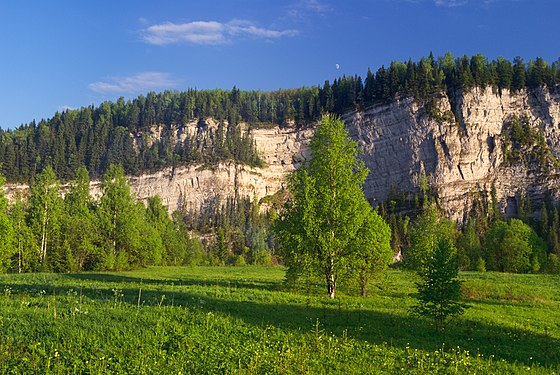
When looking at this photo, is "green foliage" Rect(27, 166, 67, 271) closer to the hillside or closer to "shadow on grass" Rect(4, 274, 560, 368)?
"shadow on grass" Rect(4, 274, 560, 368)

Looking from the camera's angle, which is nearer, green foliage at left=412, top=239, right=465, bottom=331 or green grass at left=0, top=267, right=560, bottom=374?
green grass at left=0, top=267, right=560, bottom=374

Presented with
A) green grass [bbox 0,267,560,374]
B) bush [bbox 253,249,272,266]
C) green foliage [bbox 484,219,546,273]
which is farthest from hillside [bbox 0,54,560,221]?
green grass [bbox 0,267,560,374]

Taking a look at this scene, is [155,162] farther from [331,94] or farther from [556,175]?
[556,175]

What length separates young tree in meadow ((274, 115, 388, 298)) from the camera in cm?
2625

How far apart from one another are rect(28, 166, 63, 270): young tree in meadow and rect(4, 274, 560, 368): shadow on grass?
38444mm

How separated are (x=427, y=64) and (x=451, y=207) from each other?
62.8 m

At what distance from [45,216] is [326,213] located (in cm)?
4286

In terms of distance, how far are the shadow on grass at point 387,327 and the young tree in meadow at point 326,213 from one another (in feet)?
15.2

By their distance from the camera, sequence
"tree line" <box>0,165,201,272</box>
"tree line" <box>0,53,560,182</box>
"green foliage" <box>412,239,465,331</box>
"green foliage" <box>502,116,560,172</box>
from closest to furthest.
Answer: "green foliage" <box>412,239,465,331</box> → "tree line" <box>0,165,201,272</box> → "green foliage" <box>502,116,560,172</box> → "tree line" <box>0,53,560,182</box>

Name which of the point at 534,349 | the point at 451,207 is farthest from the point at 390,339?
the point at 451,207

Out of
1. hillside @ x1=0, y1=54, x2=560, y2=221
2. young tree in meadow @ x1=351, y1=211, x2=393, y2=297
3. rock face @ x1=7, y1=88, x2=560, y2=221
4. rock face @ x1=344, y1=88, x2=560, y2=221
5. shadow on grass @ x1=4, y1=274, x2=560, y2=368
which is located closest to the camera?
shadow on grass @ x1=4, y1=274, x2=560, y2=368

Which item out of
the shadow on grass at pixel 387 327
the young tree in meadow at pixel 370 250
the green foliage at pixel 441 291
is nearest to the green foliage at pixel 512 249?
the young tree in meadow at pixel 370 250

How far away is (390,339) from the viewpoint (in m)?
15.2

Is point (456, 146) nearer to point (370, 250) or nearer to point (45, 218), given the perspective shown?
point (45, 218)
